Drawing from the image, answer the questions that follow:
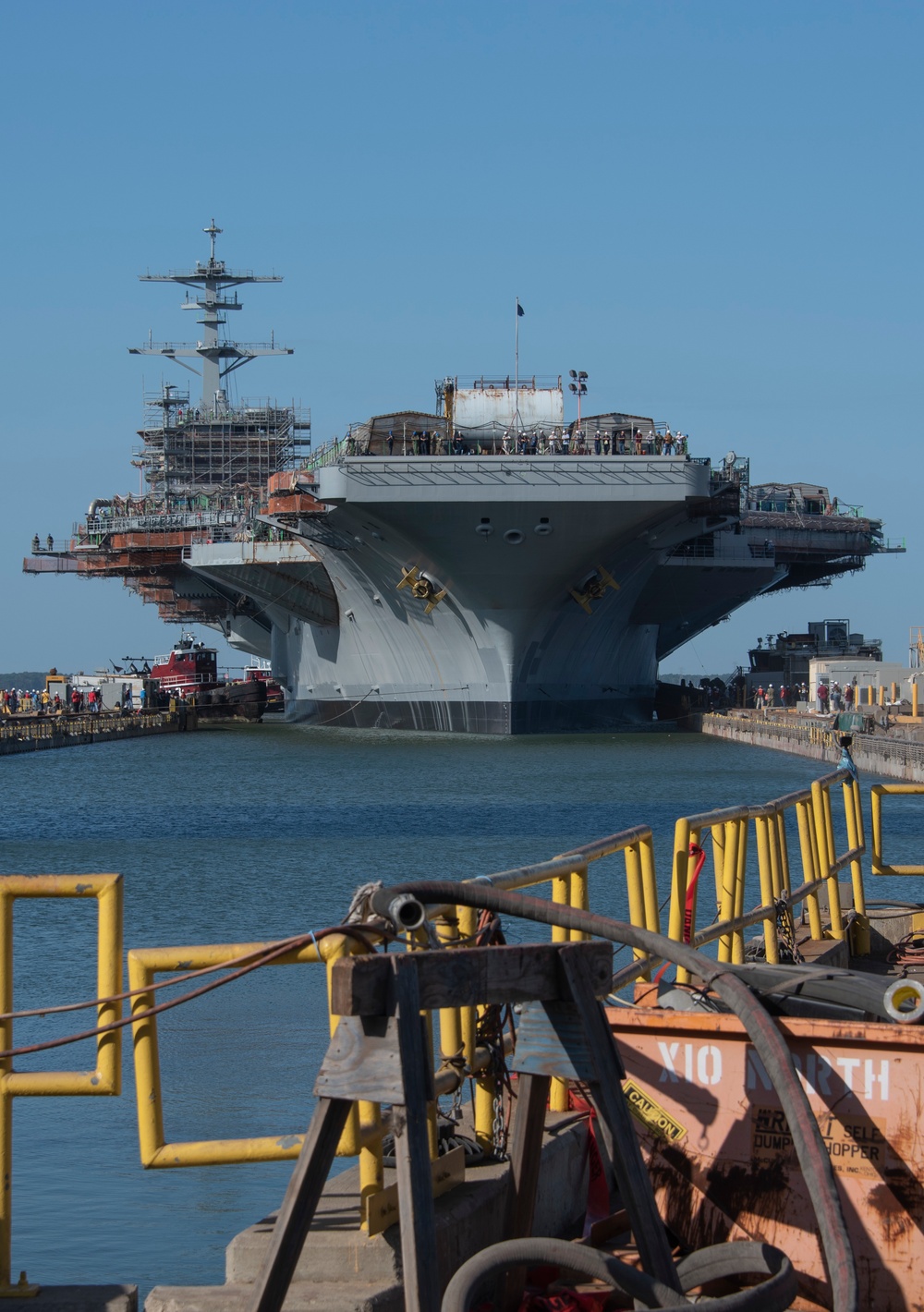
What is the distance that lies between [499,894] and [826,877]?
538 centimetres

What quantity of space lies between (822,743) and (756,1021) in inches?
1369

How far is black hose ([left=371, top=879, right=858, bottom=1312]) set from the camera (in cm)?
336

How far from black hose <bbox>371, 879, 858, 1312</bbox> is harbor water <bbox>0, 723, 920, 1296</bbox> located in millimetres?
2931

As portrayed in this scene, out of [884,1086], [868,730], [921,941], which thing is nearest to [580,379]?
[868,730]

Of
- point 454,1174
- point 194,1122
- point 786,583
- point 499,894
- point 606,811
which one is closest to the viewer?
point 499,894

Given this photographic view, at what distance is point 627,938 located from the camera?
12.5 feet

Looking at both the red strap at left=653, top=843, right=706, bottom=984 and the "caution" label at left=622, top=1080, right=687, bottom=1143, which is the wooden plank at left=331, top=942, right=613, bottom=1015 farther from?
the red strap at left=653, top=843, right=706, bottom=984

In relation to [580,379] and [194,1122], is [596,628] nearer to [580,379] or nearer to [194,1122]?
[580,379]

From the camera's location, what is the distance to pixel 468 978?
11.3ft

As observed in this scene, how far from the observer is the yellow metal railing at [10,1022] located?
378 centimetres

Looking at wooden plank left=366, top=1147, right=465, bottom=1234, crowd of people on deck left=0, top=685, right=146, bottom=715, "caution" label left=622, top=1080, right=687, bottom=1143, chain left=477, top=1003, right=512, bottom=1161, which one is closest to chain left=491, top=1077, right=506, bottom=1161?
chain left=477, top=1003, right=512, bottom=1161

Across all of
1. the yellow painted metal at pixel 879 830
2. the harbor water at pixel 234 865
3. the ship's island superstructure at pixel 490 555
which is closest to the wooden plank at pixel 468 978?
the harbor water at pixel 234 865

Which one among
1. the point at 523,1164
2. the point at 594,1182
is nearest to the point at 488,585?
the point at 594,1182

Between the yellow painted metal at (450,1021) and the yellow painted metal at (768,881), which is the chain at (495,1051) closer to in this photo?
the yellow painted metal at (450,1021)
